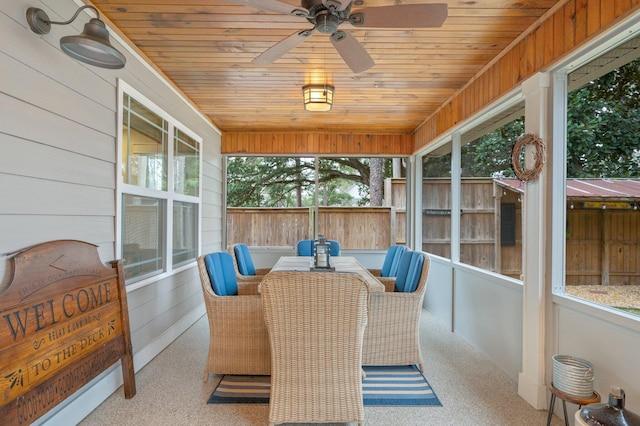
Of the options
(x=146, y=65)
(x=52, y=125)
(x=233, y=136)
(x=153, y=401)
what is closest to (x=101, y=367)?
(x=153, y=401)

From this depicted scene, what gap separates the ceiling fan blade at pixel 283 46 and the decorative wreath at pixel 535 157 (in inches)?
63.8

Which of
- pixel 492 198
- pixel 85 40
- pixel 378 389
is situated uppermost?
pixel 85 40

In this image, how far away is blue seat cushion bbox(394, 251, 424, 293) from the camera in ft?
9.91

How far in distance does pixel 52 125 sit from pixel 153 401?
185cm

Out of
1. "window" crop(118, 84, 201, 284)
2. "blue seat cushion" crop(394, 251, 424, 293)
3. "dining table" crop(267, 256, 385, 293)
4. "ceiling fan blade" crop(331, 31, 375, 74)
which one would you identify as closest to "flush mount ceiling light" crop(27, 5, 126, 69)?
"window" crop(118, 84, 201, 284)

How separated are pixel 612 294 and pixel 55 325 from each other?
9.75ft

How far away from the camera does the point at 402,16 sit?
189cm

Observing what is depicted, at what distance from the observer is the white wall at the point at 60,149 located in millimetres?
1746

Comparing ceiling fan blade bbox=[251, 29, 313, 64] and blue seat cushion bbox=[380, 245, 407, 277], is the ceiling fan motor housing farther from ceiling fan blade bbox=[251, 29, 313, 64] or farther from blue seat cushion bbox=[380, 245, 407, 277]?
blue seat cushion bbox=[380, 245, 407, 277]

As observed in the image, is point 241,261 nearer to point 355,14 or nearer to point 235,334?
point 235,334

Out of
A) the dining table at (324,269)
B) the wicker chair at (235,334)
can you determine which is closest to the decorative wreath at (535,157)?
the dining table at (324,269)

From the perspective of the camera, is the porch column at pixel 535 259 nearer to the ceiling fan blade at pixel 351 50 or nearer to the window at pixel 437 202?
the ceiling fan blade at pixel 351 50

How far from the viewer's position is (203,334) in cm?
390

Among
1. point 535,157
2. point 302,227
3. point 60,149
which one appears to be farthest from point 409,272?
point 302,227
